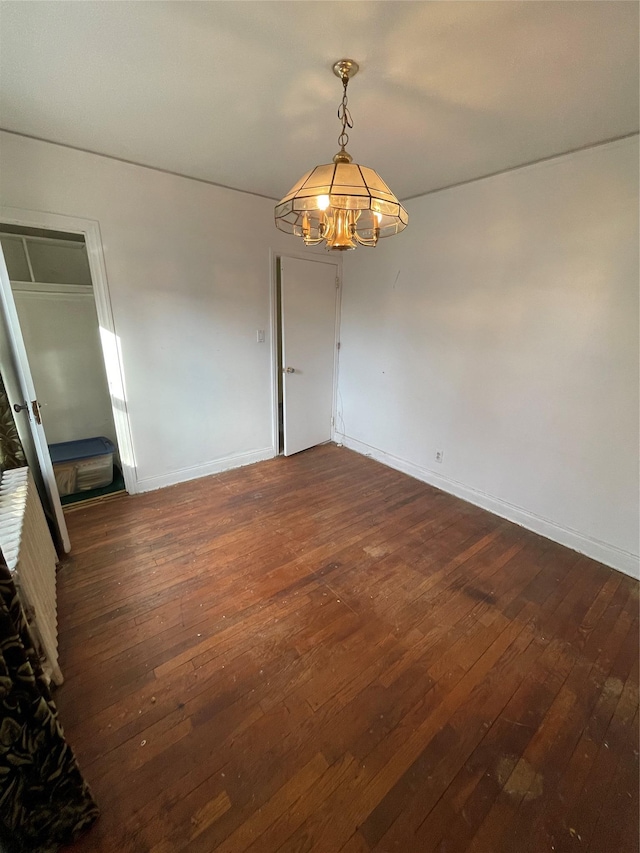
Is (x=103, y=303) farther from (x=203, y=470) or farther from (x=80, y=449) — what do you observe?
(x=203, y=470)

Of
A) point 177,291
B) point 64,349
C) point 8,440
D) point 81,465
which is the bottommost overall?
point 81,465

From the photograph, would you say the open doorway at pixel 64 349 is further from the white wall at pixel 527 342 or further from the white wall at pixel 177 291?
the white wall at pixel 527 342

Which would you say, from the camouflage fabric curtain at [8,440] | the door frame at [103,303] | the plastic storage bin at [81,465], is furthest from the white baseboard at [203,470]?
the camouflage fabric curtain at [8,440]

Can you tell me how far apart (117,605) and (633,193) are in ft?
11.7

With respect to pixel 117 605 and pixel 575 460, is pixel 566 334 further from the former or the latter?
→ pixel 117 605

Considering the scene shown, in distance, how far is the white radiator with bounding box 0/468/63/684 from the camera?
128 cm

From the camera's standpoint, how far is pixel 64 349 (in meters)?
3.09

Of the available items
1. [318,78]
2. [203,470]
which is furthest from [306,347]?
[318,78]

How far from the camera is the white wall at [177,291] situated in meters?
2.21

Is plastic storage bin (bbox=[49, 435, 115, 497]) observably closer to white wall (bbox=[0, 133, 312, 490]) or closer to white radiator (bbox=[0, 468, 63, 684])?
white wall (bbox=[0, 133, 312, 490])

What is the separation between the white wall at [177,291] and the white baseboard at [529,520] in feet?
A: 5.12

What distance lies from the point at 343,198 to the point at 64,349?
9.98 feet

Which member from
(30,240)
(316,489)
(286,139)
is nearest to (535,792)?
(316,489)

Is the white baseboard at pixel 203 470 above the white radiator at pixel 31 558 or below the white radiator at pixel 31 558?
below
